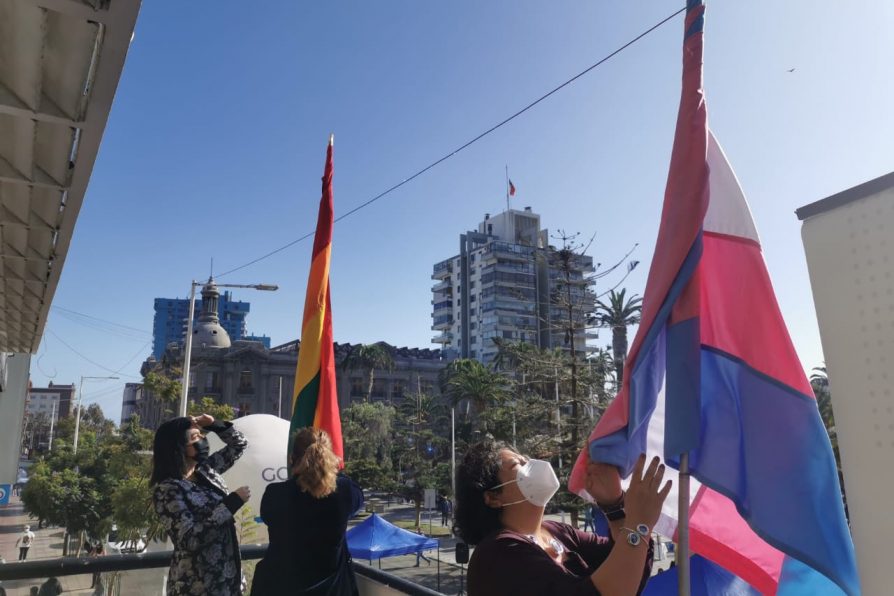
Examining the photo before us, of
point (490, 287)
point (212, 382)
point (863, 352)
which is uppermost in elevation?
point (490, 287)

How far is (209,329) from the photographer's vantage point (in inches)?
2906

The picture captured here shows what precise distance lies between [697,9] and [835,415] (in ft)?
5.69

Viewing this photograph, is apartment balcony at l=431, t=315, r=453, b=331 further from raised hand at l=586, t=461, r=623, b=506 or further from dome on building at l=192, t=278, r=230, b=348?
raised hand at l=586, t=461, r=623, b=506

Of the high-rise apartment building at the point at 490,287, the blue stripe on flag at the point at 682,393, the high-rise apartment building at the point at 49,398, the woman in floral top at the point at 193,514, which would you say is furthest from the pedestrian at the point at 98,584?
the high-rise apartment building at the point at 49,398

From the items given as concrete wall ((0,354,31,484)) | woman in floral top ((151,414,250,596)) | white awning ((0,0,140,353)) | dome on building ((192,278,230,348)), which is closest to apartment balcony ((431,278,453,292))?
dome on building ((192,278,230,348))

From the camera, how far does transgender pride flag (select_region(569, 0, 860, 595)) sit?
218 centimetres

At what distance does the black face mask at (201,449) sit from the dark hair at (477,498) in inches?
78.0

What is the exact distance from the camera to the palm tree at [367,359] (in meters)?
74.4

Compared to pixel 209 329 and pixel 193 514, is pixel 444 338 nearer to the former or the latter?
pixel 209 329

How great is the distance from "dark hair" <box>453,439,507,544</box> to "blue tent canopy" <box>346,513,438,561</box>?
56.0 ft

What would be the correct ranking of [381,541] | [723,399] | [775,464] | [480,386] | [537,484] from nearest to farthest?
1. [537,484]
2. [775,464]
3. [723,399]
4. [381,541]
5. [480,386]

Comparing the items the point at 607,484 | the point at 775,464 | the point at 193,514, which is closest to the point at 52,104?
the point at 193,514

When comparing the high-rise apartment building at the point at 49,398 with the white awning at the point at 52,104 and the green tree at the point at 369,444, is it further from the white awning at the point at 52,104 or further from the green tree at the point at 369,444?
the white awning at the point at 52,104

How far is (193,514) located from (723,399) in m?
2.66
